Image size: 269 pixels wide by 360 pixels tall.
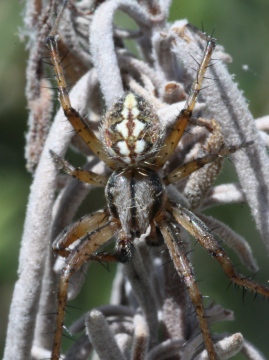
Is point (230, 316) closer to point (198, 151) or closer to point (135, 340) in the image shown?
point (135, 340)

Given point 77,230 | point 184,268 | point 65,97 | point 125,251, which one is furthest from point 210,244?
point 65,97

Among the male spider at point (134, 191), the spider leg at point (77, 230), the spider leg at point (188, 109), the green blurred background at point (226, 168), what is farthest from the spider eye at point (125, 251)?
the green blurred background at point (226, 168)

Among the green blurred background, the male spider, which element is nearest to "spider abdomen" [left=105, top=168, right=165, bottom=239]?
the male spider

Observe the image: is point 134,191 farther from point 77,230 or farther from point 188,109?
point 188,109

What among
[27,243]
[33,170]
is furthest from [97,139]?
[27,243]

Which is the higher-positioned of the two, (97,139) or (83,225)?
(97,139)

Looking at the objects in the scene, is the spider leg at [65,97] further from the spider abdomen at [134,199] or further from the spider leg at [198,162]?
the spider leg at [198,162]
